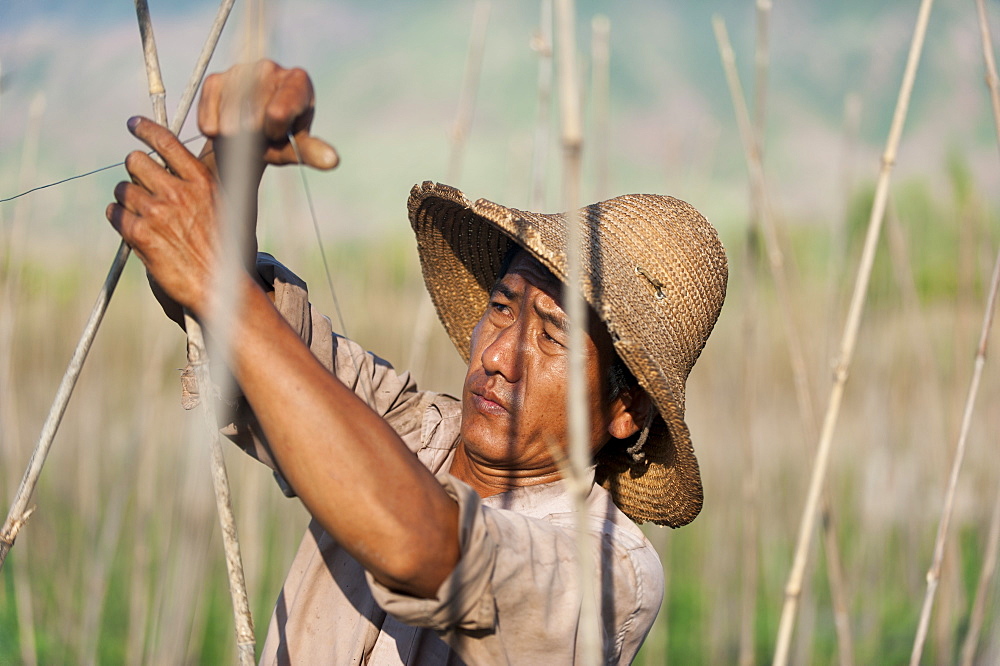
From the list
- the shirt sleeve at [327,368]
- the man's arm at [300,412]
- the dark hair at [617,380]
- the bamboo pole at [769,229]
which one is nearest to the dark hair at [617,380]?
the dark hair at [617,380]

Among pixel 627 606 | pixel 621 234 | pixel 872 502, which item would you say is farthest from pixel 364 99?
pixel 627 606

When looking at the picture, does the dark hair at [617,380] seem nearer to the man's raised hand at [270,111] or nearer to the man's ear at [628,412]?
the man's ear at [628,412]

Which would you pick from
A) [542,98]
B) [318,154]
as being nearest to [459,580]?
[318,154]

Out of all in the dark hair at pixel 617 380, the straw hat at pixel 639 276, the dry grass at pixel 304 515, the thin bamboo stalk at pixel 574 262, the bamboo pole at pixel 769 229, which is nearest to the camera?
the thin bamboo stalk at pixel 574 262

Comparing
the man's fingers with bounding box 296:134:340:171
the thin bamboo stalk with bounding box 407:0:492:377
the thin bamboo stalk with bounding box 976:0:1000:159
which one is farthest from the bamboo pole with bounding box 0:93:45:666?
the thin bamboo stalk with bounding box 976:0:1000:159

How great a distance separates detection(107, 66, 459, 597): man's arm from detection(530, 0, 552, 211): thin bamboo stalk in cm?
96

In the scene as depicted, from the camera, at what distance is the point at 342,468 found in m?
0.70

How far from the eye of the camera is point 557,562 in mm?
827

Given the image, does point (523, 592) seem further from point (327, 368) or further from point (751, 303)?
point (751, 303)

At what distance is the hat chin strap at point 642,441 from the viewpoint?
116 cm

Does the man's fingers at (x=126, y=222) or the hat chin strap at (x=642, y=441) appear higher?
the man's fingers at (x=126, y=222)

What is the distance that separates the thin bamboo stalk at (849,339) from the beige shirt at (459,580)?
0.50 feet

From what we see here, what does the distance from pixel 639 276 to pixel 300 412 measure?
0.53 metres

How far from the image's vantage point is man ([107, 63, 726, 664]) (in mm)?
710
